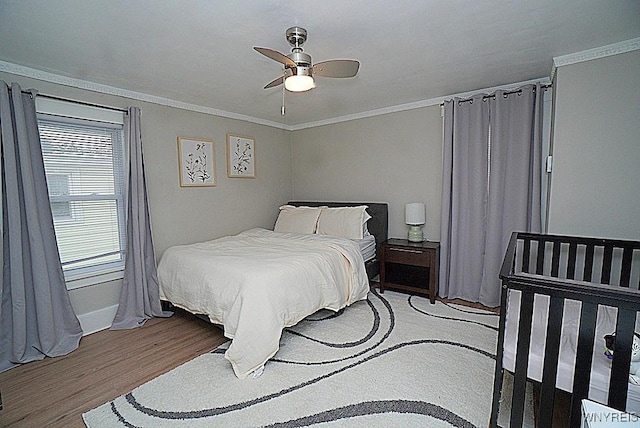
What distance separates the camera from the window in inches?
113

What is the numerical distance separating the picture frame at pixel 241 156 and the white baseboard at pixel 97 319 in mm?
2079

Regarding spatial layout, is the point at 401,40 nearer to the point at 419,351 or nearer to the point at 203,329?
A: the point at 419,351

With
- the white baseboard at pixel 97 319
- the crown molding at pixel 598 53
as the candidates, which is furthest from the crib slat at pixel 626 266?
the white baseboard at pixel 97 319

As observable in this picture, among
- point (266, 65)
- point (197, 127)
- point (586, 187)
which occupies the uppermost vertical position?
point (266, 65)

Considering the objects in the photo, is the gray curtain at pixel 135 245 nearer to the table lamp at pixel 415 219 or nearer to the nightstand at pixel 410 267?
the nightstand at pixel 410 267

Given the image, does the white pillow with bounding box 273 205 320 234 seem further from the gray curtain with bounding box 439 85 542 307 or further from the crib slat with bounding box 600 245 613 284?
the crib slat with bounding box 600 245 613 284

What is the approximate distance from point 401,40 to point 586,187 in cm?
189

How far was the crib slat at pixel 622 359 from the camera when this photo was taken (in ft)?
4.04

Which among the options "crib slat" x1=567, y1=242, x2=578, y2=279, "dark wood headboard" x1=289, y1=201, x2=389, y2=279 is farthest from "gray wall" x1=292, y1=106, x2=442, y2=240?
"crib slat" x1=567, y1=242, x2=578, y2=279

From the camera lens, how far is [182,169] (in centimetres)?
378

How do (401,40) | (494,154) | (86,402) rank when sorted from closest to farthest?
(86,402) < (401,40) < (494,154)

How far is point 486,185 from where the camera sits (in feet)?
11.4

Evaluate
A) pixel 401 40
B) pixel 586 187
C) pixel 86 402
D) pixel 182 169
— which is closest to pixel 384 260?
pixel 586 187

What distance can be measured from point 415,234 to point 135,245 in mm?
3152
